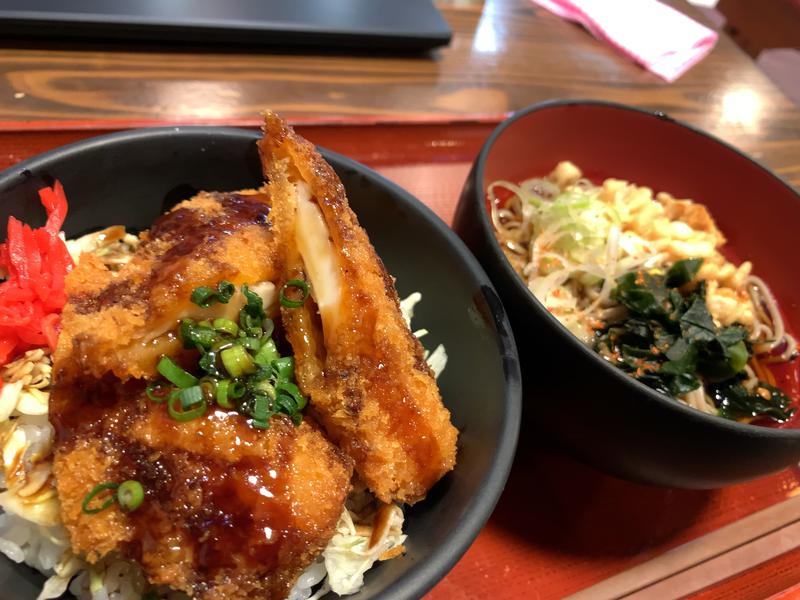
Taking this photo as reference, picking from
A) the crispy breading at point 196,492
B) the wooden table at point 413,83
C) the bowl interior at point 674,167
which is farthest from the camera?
the wooden table at point 413,83

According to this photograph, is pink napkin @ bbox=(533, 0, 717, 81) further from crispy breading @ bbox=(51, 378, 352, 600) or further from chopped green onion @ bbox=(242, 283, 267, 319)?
crispy breading @ bbox=(51, 378, 352, 600)

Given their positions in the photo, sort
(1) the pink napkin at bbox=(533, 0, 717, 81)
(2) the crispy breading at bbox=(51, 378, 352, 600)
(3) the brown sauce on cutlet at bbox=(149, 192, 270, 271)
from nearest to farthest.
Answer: (2) the crispy breading at bbox=(51, 378, 352, 600)
(3) the brown sauce on cutlet at bbox=(149, 192, 270, 271)
(1) the pink napkin at bbox=(533, 0, 717, 81)

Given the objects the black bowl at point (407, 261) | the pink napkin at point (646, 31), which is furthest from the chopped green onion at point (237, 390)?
the pink napkin at point (646, 31)

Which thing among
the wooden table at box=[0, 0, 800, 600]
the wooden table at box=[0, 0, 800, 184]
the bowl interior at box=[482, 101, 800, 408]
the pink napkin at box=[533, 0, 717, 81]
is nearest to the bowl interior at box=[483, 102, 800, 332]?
the bowl interior at box=[482, 101, 800, 408]

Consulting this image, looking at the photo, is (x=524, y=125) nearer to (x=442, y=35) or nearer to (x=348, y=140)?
(x=348, y=140)

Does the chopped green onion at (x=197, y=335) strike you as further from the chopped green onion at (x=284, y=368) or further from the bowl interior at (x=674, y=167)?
the bowl interior at (x=674, y=167)

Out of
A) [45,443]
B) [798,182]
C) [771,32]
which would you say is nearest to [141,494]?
[45,443]
